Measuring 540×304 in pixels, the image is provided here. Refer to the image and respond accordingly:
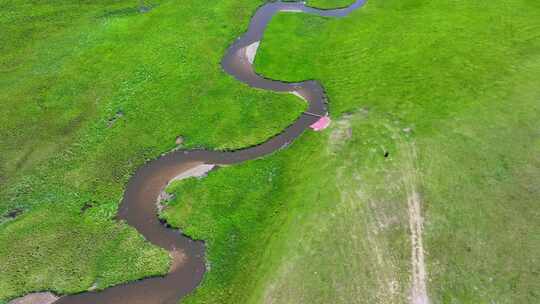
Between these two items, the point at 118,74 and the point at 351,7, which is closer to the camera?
the point at 118,74

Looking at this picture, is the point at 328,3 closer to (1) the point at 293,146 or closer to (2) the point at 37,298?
(1) the point at 293,146

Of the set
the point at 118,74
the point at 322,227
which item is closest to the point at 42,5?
the point at 118,74

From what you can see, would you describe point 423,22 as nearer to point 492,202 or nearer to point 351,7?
point 351,7

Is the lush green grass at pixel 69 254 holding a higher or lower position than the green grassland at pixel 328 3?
lower

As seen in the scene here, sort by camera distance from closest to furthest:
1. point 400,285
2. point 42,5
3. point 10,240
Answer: point 400,285
point 10,240
point 42,5

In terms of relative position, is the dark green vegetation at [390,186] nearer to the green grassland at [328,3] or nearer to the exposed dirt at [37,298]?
the green grassland at [328,3]

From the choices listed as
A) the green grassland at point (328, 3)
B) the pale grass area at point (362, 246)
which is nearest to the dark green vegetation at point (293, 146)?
the pale grass area at point (362, 246)

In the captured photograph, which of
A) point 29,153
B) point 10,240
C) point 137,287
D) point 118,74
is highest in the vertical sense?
point 118,74
